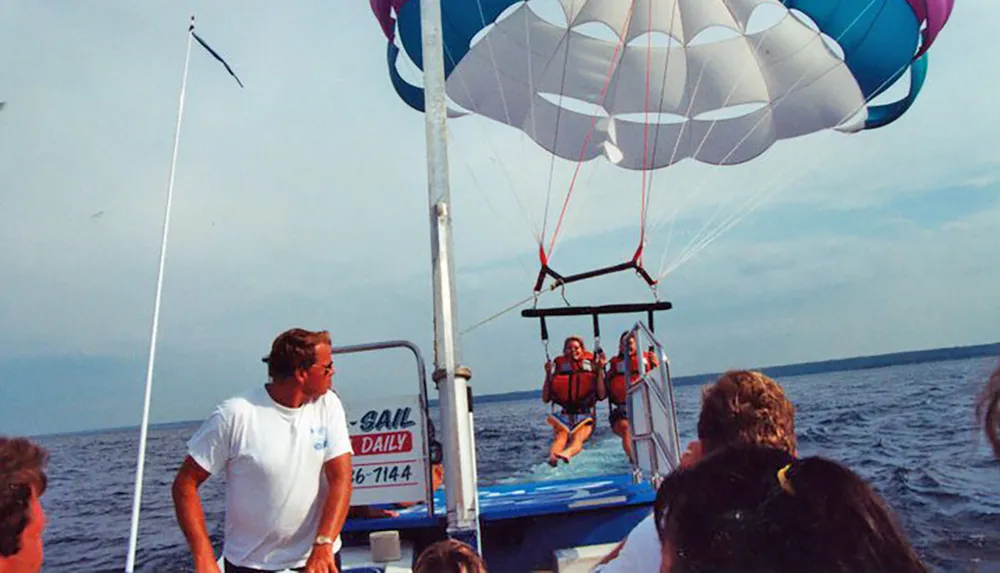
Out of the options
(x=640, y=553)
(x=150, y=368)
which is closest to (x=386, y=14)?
(x=150, y=368)

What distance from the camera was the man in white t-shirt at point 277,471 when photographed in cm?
293

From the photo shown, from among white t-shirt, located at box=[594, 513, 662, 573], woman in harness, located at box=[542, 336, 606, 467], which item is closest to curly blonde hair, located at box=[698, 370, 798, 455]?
white t-shirt, located at box=[594, 513, 662, 573]

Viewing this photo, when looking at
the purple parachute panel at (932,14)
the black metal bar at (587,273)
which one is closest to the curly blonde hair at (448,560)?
the black metal bar at (587,273)

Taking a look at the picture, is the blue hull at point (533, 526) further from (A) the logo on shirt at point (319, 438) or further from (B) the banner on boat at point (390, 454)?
(A) the logo on shirt at point (319, 438)

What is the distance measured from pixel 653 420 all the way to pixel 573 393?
9.03 ft

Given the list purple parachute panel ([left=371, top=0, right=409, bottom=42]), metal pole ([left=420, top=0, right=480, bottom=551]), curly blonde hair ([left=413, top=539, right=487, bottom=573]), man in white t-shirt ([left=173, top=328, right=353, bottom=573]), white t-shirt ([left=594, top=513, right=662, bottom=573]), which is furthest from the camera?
purple parachute panel ([left=371, top=0, right=409, bottom=42])

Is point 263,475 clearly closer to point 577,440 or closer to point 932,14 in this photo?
point 577,440

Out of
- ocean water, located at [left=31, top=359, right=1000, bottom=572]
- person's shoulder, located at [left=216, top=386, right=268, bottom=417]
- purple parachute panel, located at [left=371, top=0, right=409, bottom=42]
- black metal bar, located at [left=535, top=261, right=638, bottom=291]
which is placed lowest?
ocean water, located at [left=31, top=359, right=1000, bottom=572]

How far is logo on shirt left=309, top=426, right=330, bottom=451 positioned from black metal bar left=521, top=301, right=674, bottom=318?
13.7 ft

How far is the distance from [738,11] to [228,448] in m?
8.87

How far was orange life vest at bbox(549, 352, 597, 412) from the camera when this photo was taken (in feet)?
26.8

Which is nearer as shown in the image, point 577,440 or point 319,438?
point 319,438

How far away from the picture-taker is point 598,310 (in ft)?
23.0

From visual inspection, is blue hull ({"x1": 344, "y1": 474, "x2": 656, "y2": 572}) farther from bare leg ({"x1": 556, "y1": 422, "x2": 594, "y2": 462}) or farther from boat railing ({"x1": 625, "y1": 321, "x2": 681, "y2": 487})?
bare leg ({"x1": 556, "y1": 422, "x2": 594, "y2": 462})
